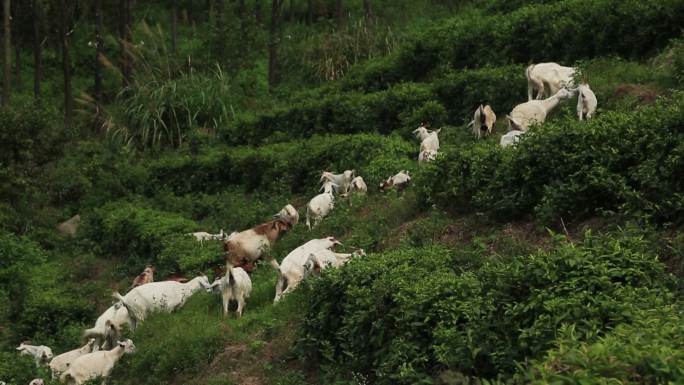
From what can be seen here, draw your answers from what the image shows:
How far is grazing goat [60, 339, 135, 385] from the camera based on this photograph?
10.6 meters

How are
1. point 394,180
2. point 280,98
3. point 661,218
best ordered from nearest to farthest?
point 661,218 < point 394,180 < point 280,98

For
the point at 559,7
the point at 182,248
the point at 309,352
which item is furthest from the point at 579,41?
the point at 309,352

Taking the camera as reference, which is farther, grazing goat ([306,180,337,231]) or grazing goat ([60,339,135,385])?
grazing goat ([306,180,337,231])

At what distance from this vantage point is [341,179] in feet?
48.7

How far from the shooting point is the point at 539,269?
22.4ft

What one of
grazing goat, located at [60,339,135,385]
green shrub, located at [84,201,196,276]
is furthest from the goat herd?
green shrub, located at [84,201,196,276]

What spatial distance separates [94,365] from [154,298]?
55.6 inches

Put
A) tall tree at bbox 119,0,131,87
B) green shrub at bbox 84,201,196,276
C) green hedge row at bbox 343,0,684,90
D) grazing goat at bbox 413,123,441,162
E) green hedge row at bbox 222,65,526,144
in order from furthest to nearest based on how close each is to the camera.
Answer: tall tree at bbox 119,0,131,87 < green hedge row at bbox 222,65,526,144 < green hedge row at bbox 343,0,684,90 < green shrub at bbox 84,201,196,276 < grazing goat at bbox 413,123,441,162

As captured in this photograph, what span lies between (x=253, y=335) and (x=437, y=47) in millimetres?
11954

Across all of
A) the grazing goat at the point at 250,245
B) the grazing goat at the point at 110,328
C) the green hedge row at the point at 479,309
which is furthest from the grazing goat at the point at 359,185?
the green hedge row at the point at 479,309

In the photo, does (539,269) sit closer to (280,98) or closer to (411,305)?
(411,305)

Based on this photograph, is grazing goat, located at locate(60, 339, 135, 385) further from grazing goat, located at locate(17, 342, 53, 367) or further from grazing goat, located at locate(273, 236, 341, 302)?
grazing goat, located at locate(273, 236, 341, 302)

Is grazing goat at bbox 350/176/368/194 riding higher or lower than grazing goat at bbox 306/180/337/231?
higher

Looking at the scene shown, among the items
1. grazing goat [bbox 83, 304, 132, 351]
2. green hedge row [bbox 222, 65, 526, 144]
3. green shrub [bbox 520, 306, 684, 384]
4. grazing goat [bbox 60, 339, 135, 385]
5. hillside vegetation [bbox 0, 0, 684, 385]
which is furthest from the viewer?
green hedge row [bbox 222, 65, 526, 144]
